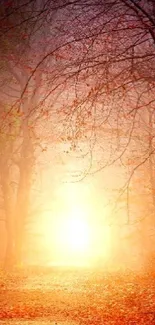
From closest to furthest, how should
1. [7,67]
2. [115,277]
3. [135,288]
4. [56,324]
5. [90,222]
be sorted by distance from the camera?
1. [56,324]
2. [135,288]
3. [115,277]
4. [7,67]
5. [90,222]

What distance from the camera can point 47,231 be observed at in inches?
1697

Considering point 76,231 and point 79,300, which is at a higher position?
point 76,231

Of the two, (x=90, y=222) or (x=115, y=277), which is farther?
(x=90, y=222)

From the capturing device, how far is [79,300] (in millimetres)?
10992

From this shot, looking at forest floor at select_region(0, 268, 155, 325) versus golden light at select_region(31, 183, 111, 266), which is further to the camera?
golden light at select_region(31, 183, 111, 266)

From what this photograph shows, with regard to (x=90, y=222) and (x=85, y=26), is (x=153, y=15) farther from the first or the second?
(x=90, y=222)

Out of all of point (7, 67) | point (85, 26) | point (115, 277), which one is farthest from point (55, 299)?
point (7, 67)

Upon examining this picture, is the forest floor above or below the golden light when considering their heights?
below

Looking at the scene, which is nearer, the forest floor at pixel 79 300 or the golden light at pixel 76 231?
the forest floor at pixel 79 300

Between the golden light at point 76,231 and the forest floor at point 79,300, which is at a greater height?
the golden light at point 76,231

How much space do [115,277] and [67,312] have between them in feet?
18.1

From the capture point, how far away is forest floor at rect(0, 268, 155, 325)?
8.96m

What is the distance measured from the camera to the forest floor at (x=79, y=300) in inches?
353

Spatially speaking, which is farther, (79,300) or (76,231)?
(76,231)
